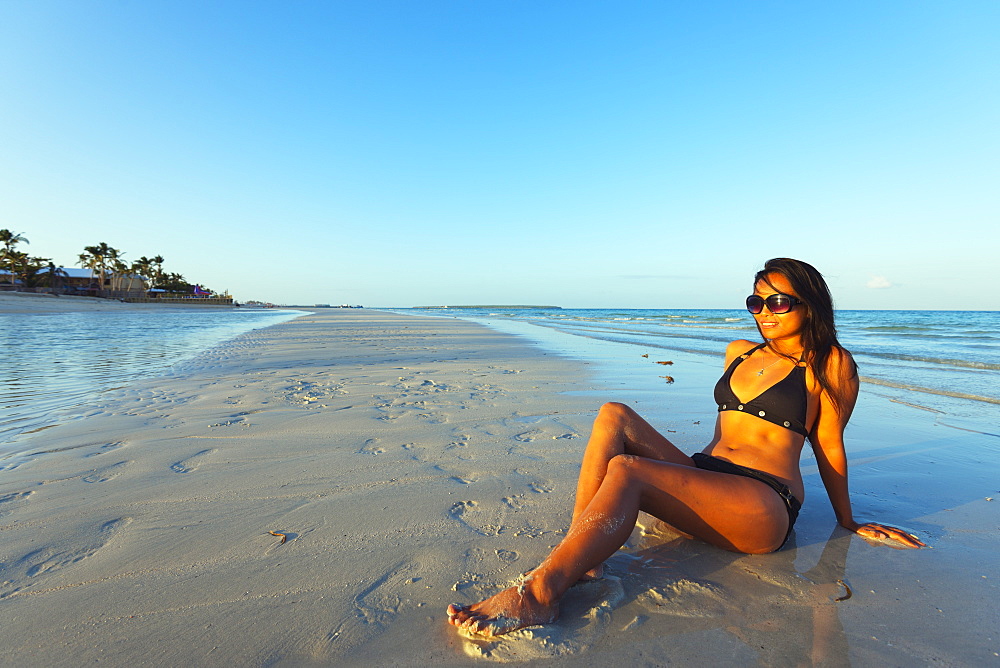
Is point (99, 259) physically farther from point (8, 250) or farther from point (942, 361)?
point (942, 361)

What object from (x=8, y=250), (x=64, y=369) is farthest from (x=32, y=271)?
(x=64, y=369)

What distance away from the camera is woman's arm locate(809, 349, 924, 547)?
7.63 ft

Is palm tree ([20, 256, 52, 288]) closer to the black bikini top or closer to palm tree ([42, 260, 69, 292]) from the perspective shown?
palm tree ([42, 260, 69, 292])

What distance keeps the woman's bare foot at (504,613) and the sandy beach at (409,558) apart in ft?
0.13

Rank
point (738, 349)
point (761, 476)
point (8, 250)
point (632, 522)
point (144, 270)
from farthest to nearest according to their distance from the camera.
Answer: point (144, 270) < point (8, 250) < point (738, 349) < point (761, 476) < point (632, 522)

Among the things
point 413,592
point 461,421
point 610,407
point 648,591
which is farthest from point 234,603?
point 461,421

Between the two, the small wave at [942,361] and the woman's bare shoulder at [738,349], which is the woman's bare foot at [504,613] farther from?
the small wave at [942,361]

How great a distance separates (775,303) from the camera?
251 centimetres

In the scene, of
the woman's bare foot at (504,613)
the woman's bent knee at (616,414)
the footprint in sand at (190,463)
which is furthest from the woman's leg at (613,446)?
the footprint in sand at (190,463)

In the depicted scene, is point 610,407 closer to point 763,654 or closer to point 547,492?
point 547,492

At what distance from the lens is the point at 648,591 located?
6.47ft

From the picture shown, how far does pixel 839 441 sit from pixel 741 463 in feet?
1.64

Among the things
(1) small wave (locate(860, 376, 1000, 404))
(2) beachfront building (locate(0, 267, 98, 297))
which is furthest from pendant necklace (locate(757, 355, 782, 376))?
(2) beachfront building (locate(0, 267, 98, 297))

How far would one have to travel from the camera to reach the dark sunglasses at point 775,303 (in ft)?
8.11
